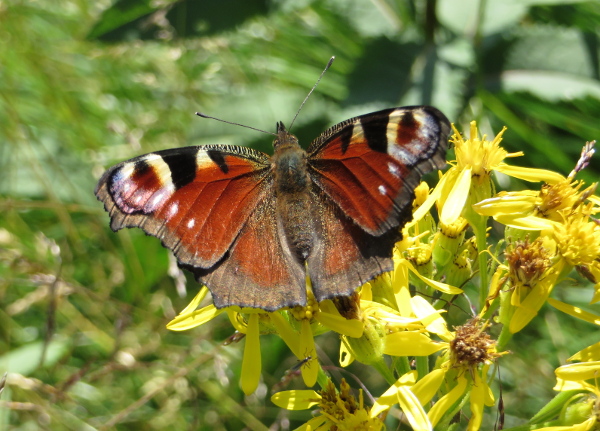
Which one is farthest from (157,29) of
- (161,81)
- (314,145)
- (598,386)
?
(598,386)

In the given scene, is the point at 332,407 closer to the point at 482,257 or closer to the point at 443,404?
the point at 443,404

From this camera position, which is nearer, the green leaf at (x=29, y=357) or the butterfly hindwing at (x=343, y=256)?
the butterfly hindwing at (x=343, y=256)

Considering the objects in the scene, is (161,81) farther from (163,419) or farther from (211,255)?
(211,255)

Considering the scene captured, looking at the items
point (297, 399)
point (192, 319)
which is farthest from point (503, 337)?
point (192, 319)

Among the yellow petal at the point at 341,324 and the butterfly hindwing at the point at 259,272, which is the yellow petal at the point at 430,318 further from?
the butterfly hindwing at the point at 259,272

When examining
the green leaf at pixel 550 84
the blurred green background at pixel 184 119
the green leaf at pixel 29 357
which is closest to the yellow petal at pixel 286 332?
the blurred green background at pixel 184 119

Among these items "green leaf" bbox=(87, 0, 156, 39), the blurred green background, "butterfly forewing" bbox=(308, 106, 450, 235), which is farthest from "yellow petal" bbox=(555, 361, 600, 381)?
"green leaf" bbox=(87, 0, 156, 39)

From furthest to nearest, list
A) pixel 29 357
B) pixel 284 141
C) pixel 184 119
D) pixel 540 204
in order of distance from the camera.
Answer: pixel 184 119, pixel 29 357, pixel 284 141, pixel 540 204
